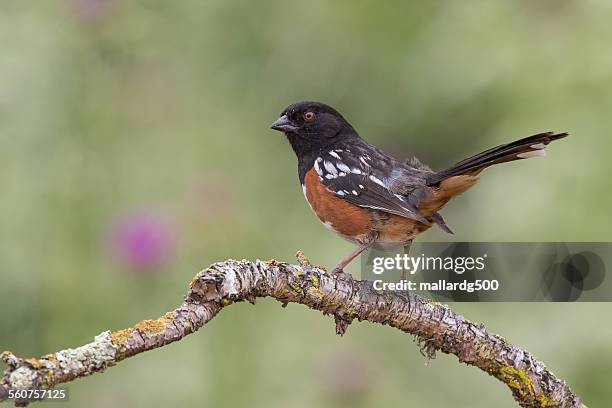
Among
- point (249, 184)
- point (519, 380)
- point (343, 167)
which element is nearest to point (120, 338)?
point (519, 380)

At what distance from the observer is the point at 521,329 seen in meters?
4.04

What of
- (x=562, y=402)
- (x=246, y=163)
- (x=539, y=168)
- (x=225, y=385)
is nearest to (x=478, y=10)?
(x=539, y=168)

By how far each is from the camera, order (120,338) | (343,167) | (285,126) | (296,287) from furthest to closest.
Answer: (285,126) < (343,167) < (296,287) < (120,338)

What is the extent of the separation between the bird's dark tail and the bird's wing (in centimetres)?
18

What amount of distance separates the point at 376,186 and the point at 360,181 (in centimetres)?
8

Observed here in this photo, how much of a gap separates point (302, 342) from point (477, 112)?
6.11ft

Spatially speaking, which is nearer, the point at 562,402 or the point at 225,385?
the point at 562,402

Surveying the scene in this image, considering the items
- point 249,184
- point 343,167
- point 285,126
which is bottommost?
point 343,167

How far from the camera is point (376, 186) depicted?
340cm

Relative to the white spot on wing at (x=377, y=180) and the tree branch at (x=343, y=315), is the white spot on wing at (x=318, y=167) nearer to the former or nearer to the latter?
the white spot on wing at (x=377, y=180)

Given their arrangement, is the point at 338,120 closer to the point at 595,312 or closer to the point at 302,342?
the point at 302,342
